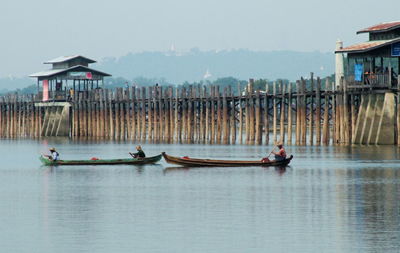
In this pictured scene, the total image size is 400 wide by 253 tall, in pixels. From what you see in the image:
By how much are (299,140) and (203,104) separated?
1635 centimetres

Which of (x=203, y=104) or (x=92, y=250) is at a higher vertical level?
(x=203, y=104)

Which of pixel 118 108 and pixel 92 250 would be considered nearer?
pixel 92 250

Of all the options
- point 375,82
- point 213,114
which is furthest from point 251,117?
point 375,82

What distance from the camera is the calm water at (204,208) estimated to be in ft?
104

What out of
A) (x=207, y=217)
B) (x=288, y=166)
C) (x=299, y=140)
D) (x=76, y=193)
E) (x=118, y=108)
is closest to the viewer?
(x=207, y=217)

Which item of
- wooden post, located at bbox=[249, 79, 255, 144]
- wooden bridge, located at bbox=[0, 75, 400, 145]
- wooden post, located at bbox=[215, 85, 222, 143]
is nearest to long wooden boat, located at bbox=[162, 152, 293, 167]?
wooden bridge, located at bbox=[0, 75, 400, 145]

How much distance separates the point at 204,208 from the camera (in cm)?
3962

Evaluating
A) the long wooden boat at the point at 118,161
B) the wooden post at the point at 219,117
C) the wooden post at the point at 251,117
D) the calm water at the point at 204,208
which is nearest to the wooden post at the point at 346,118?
the calm water at the point at 204,208

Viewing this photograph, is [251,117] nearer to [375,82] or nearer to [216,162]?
[375,82]

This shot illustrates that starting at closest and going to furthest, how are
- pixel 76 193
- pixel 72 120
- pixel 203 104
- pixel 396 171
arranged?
pixel 76 193, pixel 396 171, pixel 203 104, pixel 72 120

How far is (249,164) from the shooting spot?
57.9 meters

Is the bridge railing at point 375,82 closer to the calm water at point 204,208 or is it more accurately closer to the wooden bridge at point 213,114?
the wooden bridge at point 213,114

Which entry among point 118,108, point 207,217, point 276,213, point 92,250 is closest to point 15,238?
point 92,250

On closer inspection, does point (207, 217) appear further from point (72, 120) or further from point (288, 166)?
point (72, 120)
